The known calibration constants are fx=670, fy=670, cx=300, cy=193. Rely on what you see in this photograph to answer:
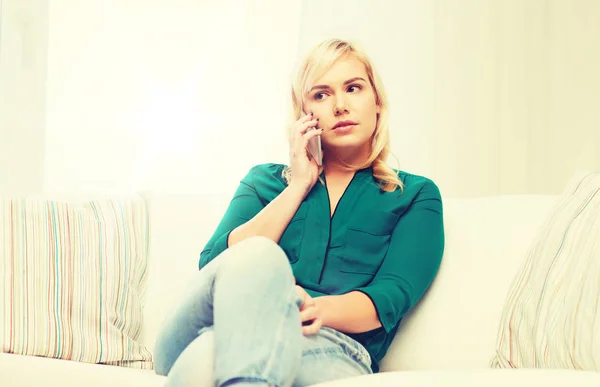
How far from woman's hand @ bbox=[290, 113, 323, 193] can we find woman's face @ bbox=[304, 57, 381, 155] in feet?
0.12

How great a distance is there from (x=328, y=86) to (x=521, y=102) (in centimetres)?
96

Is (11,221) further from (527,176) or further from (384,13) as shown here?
(527,176)

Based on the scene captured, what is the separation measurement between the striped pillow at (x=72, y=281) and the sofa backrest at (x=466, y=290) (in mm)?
92

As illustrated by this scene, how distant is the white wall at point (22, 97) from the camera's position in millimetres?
2566

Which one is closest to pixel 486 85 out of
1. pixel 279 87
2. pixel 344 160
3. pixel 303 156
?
pixel 279 87

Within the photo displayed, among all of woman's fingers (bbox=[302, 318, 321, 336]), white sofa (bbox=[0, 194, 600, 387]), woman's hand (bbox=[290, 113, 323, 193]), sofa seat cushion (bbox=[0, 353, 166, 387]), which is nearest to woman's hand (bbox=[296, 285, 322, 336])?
woman's fingers (bbox=[302, 318, 321, 336])

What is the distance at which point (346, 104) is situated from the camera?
5.26ft

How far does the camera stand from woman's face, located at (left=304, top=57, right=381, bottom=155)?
161 cm

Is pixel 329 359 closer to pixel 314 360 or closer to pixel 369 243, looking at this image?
pixel 314 360

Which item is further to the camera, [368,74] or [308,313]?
[368,74]

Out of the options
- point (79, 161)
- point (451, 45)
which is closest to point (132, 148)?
point (79, 161)

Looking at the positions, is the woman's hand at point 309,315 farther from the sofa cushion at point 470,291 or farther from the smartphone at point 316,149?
the smartphone at point 316,149

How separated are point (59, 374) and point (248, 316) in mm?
628

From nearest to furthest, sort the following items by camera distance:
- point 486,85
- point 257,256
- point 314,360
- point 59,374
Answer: point 257,256 → point 314,360 → point 59,374 → point 486,85
